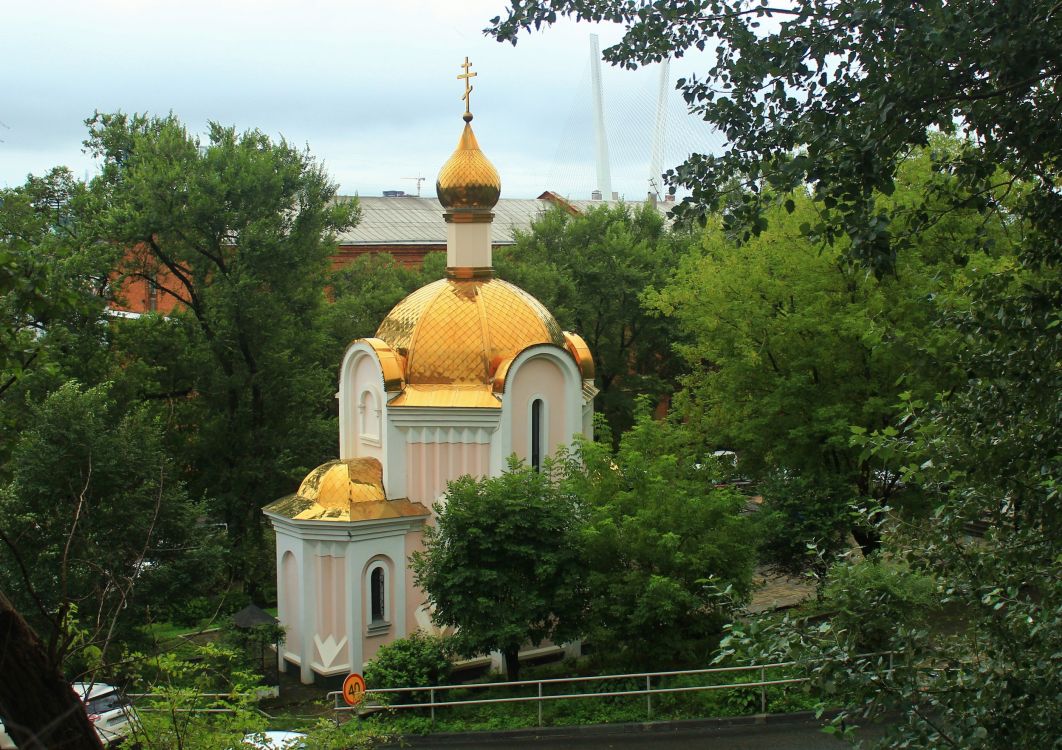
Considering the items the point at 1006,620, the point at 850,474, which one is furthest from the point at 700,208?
the point at 850,474

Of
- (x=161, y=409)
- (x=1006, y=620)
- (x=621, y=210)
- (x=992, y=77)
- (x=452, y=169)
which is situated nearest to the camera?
(x=992, y=77)

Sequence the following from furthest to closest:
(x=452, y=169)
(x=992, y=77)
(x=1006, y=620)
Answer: (x=452, y=169) → (x=1006, y=620) → (x=992, y=77)

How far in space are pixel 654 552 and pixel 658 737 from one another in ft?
8.61

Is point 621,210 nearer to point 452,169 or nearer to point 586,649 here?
point 452,169

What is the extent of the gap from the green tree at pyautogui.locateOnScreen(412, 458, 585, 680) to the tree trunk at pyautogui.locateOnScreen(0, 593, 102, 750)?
34.4 ft

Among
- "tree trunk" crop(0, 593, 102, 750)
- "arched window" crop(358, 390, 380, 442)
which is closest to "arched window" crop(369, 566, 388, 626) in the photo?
"arched window" crop(358, 390, 380, 442)

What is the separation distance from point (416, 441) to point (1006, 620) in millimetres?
12609

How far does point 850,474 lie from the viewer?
20141mm

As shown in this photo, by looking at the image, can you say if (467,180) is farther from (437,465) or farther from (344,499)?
(344,499)

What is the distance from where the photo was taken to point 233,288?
74.5 ft

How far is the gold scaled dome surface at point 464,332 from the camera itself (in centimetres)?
1886

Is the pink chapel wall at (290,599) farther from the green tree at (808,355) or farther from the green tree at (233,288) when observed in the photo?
the green tree at (808,355)

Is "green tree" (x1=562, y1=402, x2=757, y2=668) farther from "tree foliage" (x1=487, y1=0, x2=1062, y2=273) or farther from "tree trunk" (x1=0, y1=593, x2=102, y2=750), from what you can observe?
"tree trunk" (x1=0, y1=593, x2=102, y2=750)

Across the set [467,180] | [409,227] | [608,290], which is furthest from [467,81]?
[409,227]
